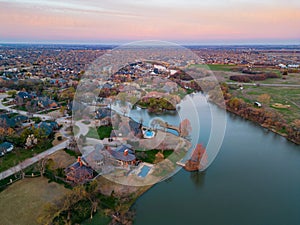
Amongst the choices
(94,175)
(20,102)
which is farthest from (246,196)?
(20,102)

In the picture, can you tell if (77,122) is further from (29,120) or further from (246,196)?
(246,196)

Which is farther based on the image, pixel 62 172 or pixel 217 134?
pixel 217 134

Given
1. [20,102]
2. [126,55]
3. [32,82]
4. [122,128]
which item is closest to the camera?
[122,128]

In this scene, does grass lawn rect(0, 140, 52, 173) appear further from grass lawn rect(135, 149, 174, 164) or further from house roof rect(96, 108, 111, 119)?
grass lawn rect(135, 149, 174, 164)

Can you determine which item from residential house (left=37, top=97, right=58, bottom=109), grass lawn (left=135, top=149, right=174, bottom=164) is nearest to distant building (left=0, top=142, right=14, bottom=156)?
grass lawn (left=135, top=149, right=174, bottom=164)

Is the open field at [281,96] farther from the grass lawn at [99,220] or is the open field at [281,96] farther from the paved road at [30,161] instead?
the paved road at [30,161]

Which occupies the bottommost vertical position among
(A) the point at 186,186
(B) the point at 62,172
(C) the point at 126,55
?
(A) the point at 186,186

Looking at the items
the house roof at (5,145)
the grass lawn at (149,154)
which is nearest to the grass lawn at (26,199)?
the house roof at (5,145)
